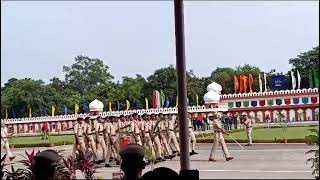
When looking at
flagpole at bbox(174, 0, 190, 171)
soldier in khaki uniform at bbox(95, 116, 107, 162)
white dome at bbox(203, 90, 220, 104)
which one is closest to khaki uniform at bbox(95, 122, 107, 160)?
soldier in khaki uniform at bbox(95, 116, 107, 162)

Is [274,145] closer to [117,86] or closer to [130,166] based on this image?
[130,166]

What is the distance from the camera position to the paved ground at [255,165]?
34.2 ft

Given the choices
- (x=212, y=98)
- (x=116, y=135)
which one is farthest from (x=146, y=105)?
(x=116, y=135)

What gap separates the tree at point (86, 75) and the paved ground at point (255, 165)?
28.8 meters

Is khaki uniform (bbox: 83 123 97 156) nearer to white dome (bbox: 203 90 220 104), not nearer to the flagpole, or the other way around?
the flagpole

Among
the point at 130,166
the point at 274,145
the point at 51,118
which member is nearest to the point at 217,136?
the point at 274,145

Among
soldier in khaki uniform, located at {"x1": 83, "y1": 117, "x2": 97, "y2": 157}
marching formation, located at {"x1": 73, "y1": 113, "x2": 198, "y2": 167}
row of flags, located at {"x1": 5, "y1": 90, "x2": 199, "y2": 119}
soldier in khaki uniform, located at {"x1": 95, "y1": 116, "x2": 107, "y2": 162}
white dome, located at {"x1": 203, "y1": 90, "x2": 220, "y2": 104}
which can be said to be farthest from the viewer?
row of flags, located at {"x1": 5, "y1": 90, "x2": 199, "y2": 119}

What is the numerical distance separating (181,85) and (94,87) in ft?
134

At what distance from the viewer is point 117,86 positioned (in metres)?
43.6

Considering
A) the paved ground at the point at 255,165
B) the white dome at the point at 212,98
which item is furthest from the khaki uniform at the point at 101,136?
the white dome at the point at 212,98

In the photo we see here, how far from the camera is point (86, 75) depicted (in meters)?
45.5

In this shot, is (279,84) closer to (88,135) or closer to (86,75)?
(86,75)

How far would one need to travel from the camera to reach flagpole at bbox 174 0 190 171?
4.09 meters

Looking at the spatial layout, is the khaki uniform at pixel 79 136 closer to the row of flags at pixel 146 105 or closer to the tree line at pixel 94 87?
the row of flags at pixel 146 105
